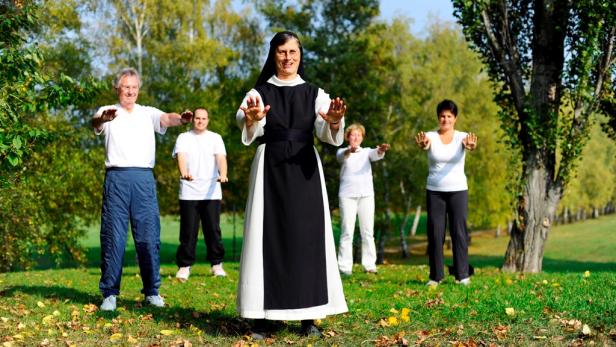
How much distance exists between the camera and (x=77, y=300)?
30.6ft

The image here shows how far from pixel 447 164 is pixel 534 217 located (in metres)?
6.15

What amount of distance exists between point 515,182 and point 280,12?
23967mm

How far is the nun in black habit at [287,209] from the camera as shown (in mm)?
6625

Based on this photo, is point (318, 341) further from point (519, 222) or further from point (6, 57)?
point (519, 222)

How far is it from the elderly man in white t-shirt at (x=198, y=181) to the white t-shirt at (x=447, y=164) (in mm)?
3616

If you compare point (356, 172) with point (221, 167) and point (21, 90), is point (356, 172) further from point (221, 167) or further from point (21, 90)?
point (21, 90)

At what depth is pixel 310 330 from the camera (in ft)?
22.4

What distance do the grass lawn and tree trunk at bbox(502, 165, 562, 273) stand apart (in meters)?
4.54

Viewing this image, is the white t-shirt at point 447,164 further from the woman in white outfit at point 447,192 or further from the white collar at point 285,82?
the white collar at point 285,82

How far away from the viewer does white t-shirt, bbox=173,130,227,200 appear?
1198cm

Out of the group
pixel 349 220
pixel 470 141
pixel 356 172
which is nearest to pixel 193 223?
pixel 349 220

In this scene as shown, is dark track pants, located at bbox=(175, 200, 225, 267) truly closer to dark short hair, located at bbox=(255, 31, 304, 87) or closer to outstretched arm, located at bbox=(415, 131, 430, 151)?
outstretched arm, located at bbox=(415, 131, 430, 151)

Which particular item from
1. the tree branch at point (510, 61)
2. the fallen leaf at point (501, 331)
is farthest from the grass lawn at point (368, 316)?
the tree branch at point (510, 61)

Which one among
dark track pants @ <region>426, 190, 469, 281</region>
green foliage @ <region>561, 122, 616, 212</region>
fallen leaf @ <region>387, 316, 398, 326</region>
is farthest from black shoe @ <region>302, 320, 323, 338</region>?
green foliage @ <region>561, 122, 616, 212</region>
